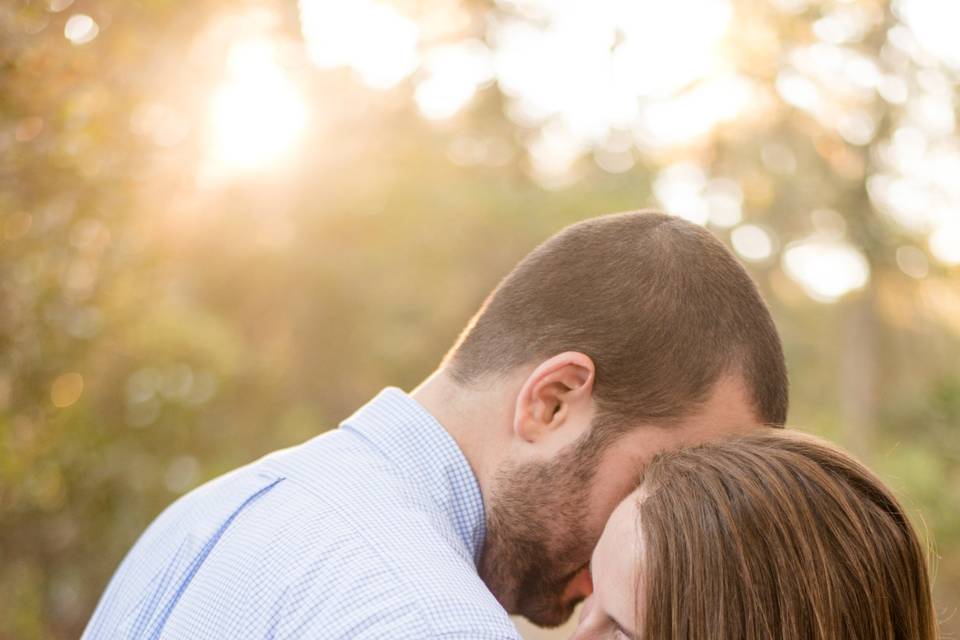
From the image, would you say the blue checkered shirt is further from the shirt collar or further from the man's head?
the man's head

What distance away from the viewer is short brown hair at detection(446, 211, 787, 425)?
7.18 feet

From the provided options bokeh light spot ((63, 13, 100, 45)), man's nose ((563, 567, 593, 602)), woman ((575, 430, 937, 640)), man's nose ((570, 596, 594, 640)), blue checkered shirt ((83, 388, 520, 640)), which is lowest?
man's nose ((563, 567, 593, 602))

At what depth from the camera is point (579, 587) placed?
2.41 metres

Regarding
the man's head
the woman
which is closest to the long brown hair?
the woman

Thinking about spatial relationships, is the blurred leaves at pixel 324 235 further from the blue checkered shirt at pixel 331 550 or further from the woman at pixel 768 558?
the blue checkered shirt at pixel 331 550

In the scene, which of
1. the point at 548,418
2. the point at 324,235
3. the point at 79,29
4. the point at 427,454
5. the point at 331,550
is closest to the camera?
the point at 331,550

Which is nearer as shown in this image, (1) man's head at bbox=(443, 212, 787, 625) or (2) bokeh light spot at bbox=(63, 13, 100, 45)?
(1) man's head at bbox=(443, 212, 787, 625)

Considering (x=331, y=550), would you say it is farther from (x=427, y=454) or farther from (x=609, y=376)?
(x=609, y=376)

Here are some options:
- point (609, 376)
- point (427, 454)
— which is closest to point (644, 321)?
point (609, 376)

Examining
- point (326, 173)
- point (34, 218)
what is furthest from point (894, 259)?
point (34, 218)

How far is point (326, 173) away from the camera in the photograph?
46.6 ft

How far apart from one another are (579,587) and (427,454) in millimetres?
574

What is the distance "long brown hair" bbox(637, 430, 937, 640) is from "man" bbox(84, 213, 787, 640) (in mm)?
312

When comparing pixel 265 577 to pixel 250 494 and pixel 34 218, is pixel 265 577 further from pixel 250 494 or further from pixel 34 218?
pixel 34 218
